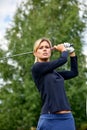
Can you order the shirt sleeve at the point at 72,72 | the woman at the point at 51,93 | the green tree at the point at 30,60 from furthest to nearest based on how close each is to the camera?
the green tree at the point at 30,60, the shirt sleeve at the point at 72,72, the woman at the point at 51,93

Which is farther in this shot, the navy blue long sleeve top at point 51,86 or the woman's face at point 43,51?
the woman's face at point 43,51

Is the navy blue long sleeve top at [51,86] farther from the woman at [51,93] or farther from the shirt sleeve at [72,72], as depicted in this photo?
the shirt sleeve at [72,72]

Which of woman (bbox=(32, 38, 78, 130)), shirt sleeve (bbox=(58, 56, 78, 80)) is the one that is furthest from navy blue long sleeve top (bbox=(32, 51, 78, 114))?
shirt sleeve (bbox=(58, 56, 78, 80))

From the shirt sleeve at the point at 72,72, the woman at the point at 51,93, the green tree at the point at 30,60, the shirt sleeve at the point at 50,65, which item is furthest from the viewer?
the green tree at the point at 30,60

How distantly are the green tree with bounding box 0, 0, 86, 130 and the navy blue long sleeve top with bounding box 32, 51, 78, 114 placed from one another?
76.1 ft

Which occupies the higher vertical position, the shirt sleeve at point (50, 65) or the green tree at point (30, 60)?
the green tree at point (30, 60)

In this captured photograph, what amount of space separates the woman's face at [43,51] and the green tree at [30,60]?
76.1 ft

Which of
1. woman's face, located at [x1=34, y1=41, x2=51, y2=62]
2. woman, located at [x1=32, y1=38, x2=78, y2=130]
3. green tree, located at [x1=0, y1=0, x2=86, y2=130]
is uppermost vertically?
green tree, located at [x1=0, y1=0, x2=86, y2=130]

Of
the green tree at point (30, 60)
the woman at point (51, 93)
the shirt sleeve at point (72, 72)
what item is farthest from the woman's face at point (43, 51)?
the green tree at point (30, 60)

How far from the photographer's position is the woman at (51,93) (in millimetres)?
4934

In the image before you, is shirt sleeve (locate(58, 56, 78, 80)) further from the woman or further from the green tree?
the green tree

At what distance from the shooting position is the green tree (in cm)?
2894

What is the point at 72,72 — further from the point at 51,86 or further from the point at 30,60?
the point at 30,60

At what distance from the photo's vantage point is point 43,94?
198 inches
